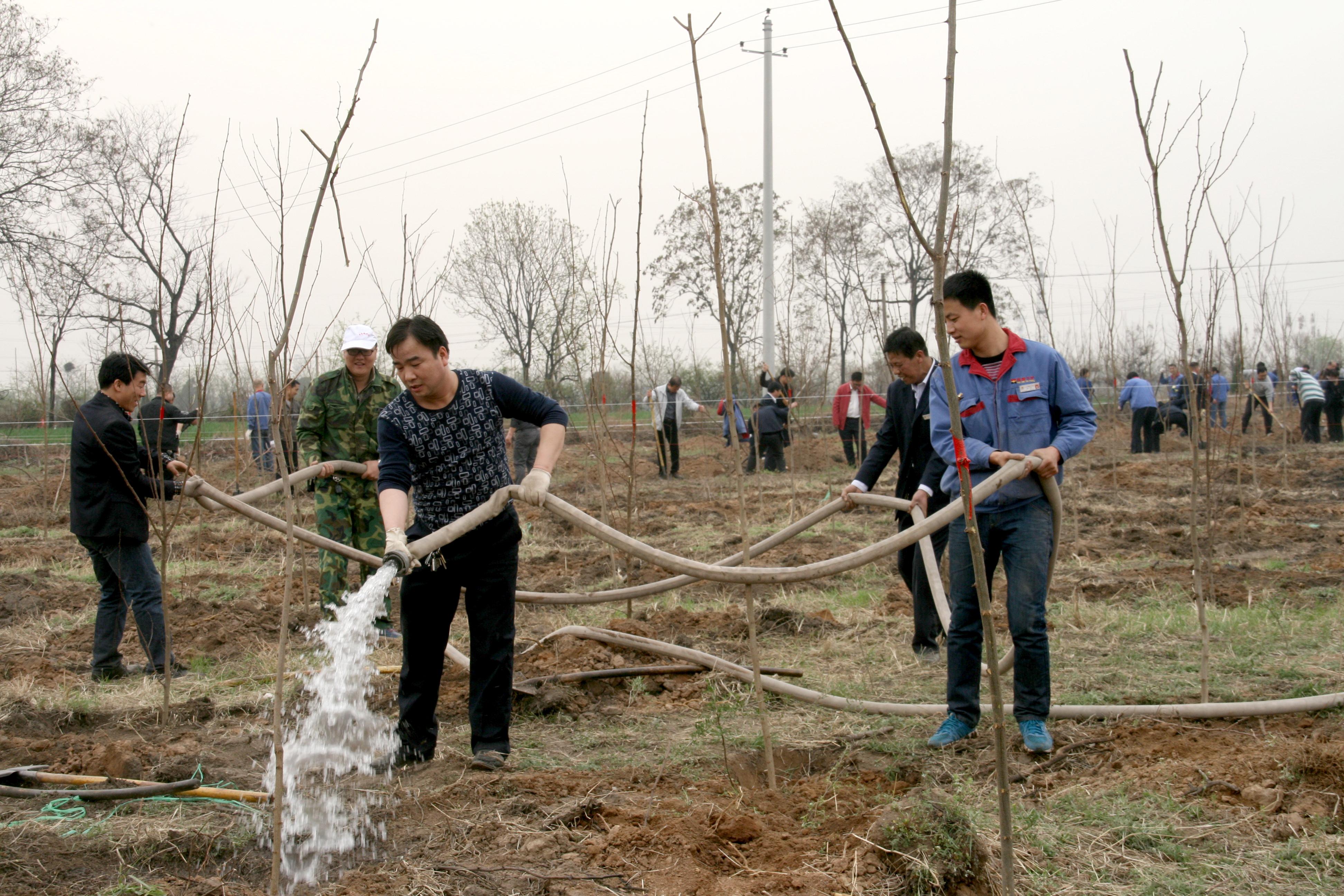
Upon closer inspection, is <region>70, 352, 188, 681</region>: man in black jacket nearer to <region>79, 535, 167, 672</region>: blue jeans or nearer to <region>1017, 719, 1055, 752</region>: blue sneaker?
<region>79, 535, 167, 672</region>: blue jeans

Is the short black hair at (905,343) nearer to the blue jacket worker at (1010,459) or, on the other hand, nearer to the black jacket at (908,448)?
the black jacket at (908,448)

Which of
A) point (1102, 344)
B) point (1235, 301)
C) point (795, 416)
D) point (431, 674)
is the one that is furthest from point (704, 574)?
point (1102, 344)

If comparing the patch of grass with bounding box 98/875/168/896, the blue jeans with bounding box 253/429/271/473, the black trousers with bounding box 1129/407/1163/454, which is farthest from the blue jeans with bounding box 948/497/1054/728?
the black trousers with bounding box 1129/407/1163/454

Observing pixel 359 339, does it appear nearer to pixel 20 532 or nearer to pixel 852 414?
pixel 20 532

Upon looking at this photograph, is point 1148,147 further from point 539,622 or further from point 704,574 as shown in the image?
point 539,622

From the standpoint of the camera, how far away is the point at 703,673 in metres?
4.41

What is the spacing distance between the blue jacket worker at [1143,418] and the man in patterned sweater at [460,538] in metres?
14.9

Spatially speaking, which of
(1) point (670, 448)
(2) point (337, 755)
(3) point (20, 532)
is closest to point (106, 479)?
(2) point (337, 755)

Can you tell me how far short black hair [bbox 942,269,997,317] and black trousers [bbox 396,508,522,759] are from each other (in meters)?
1.63

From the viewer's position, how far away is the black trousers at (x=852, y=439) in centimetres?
1470

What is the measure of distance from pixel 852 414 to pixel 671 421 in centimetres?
272

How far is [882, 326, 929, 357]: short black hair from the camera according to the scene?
429 cm

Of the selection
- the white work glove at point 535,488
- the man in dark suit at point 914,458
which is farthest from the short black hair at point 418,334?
the man in dark suit at point 914,458

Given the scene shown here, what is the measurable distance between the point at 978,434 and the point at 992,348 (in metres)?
0.29
